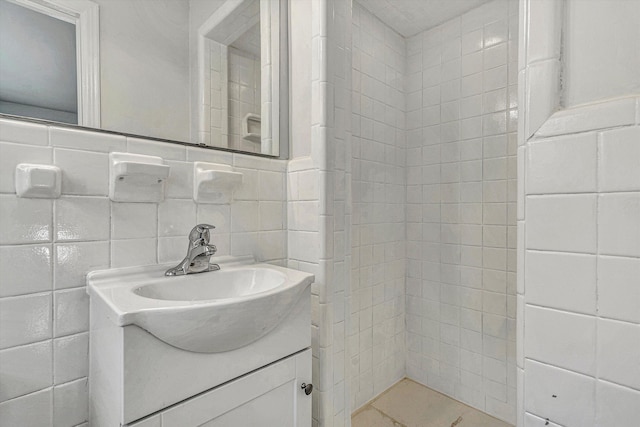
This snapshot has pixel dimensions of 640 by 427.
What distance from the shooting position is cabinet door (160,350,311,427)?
64cm

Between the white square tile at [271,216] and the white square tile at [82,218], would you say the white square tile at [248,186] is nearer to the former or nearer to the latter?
the white square tile at [271,216]

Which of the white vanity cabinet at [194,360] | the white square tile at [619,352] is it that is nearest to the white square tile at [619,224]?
the white square tile at [619,352]

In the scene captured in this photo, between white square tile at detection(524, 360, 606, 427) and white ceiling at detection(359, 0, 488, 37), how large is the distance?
1871mm

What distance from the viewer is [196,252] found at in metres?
0.89

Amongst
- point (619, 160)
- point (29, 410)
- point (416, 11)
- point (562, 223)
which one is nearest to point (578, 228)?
point (562, 223)

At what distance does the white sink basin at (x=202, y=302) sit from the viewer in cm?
57

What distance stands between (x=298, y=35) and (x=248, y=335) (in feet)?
3.64

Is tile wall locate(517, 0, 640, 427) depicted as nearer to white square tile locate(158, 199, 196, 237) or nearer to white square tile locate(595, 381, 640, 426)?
white square tile locate(595, 381, 640, 426)

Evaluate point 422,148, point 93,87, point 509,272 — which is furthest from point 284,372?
point 422,148

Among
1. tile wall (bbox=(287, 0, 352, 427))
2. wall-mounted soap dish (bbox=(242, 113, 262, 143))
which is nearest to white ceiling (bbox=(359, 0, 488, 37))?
tile wall (bbox=(287, 0, 352, 427))

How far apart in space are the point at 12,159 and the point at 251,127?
68cm

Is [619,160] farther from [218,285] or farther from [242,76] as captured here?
[242,76]

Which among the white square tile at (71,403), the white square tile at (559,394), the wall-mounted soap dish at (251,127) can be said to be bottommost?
the white square tile at (71,403)

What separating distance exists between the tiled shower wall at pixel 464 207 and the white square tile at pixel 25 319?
1831 mm
